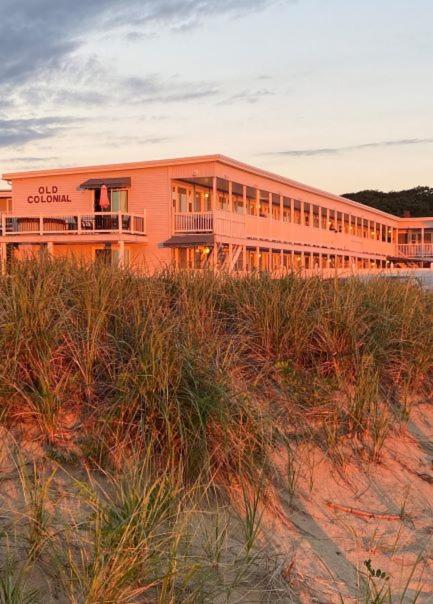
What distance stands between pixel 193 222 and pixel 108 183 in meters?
4.09

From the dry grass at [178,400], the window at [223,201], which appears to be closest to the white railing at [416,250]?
the window at [223,201]

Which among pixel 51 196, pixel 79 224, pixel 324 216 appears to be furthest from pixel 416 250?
pixel 79 224

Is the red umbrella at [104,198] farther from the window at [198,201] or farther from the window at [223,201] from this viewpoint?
the window at [223,201]

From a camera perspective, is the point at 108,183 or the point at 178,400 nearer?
the point at 178,400

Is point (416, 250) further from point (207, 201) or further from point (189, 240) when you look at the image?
point (189, 240)

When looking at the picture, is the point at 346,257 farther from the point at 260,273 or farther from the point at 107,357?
the point at 107,357

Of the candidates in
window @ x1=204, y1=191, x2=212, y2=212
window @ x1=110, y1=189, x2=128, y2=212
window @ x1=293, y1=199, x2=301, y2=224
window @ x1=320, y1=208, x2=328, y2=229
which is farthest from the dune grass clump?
window @ x1=320, y1=208, x2=328, y2=229

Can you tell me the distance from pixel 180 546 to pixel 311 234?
3417 centimetres

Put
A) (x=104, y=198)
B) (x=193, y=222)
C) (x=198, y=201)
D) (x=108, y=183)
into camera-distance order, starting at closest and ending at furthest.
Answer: (x=104, y=198) < (x=193, y=222) < (x=108, y=183) < (x=198, y=201)

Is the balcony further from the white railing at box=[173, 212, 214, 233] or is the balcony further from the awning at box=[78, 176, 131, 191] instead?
the awning at box=[78, 176, 131, 191]

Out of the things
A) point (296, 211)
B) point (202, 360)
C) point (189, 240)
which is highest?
point (296, 211)

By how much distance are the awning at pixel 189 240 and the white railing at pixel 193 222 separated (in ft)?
1.33

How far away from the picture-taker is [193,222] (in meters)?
27.6

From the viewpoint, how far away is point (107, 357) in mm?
5348
